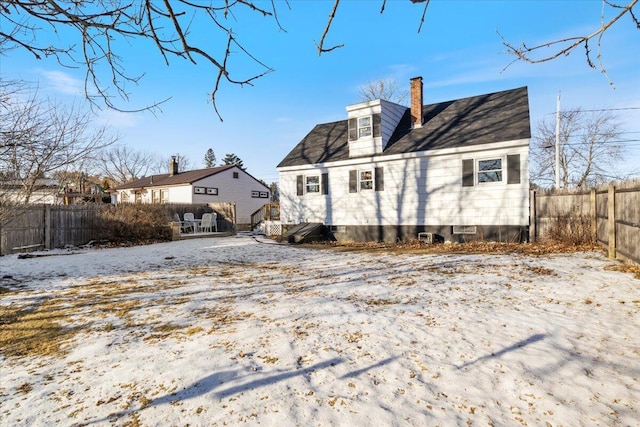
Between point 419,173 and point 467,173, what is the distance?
180 centimetres

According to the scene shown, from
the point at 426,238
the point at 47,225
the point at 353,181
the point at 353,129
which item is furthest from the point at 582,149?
the point at 47,225

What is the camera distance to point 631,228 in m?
6.76

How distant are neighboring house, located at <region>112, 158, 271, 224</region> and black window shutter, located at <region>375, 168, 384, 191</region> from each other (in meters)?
16.8

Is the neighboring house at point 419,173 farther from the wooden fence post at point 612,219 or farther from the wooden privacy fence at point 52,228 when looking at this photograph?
the wooden privacy fence at point 52,228

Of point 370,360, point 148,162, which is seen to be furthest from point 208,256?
point 148,162

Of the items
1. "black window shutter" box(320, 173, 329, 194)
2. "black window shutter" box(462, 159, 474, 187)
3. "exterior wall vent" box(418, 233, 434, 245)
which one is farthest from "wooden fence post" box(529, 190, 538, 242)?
"black window shutter" box(320, 173, 329, 194)

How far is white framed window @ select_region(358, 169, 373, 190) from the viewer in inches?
553

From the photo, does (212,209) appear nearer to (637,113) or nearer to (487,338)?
(487,338)

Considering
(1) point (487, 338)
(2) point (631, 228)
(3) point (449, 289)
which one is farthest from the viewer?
(2) point (631, 228)

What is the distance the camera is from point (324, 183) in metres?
15.1

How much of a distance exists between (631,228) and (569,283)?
8.03 ft

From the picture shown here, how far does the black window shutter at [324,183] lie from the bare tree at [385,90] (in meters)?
14.3

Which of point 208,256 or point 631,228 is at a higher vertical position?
point 631,228

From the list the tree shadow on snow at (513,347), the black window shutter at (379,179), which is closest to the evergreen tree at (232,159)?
the black window shutter at (379,179)
